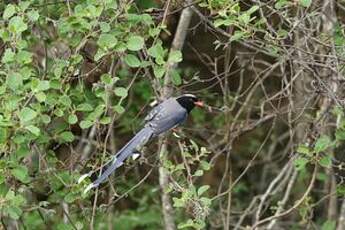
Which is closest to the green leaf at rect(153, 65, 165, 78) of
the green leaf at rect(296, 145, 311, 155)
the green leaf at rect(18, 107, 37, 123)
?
the green leaf at rect(18, 107, 37, 123)

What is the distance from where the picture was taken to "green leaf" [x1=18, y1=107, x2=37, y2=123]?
3.36 m

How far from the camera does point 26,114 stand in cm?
337

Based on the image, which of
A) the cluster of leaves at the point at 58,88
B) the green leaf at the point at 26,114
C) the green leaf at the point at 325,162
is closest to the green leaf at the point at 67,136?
the cluster of leaves at the point at 58,88

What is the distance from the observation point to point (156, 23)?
436 centimetres

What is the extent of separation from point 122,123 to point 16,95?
2.98m

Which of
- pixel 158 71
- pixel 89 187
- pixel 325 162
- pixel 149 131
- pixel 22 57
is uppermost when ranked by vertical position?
pixel 22 57

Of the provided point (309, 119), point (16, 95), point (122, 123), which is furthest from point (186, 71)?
point (16, 95)

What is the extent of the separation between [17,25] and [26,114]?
0.45 metres

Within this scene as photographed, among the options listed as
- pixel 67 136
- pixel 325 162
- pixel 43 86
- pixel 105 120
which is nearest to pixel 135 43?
pixel 105 120

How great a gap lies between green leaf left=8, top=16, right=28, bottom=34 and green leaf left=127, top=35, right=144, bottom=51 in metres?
0.45

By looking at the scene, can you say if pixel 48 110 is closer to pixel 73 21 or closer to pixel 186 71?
pixel 73 21

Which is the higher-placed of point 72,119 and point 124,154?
point 72,119

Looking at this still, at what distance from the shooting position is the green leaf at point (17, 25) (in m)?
3.59

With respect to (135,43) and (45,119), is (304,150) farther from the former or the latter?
(45,119)
